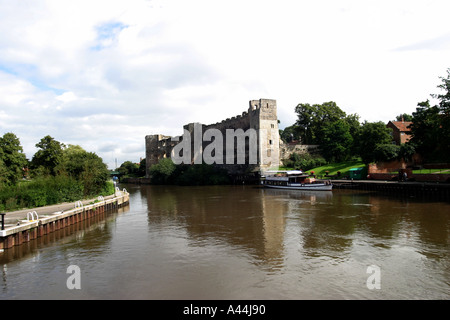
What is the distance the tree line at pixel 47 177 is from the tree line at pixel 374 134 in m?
25.9

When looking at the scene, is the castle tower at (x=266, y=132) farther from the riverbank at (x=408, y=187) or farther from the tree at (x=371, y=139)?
the riverbank at (x=408, y=187)

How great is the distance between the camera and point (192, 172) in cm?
5262

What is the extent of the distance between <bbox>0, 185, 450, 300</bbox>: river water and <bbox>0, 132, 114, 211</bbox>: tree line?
12.8 feet

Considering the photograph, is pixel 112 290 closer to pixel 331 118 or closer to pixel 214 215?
pixel 214 215

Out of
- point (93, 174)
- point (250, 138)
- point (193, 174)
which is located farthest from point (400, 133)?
point (93, 174)

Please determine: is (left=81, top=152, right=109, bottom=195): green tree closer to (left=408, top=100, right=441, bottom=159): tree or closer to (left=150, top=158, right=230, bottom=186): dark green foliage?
(left=150, top=158, right=230, bottom=186): dark green foliage

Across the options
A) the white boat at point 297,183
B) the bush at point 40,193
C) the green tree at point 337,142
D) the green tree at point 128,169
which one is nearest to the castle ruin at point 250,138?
the white boat at point 297,183

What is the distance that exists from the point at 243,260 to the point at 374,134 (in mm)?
33857

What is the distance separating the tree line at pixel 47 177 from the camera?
17797 millimetres

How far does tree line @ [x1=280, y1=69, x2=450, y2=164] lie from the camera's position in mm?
24031

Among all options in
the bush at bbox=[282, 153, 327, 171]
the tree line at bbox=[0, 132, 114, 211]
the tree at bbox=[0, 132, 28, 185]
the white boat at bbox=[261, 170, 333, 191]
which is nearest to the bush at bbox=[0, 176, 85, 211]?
the tree line at bbox=[0, 132, 114, 211]

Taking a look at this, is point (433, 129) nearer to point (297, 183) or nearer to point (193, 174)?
point (297, 183)

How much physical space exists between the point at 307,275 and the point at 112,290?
16.0 ft

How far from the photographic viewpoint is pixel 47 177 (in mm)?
21594
